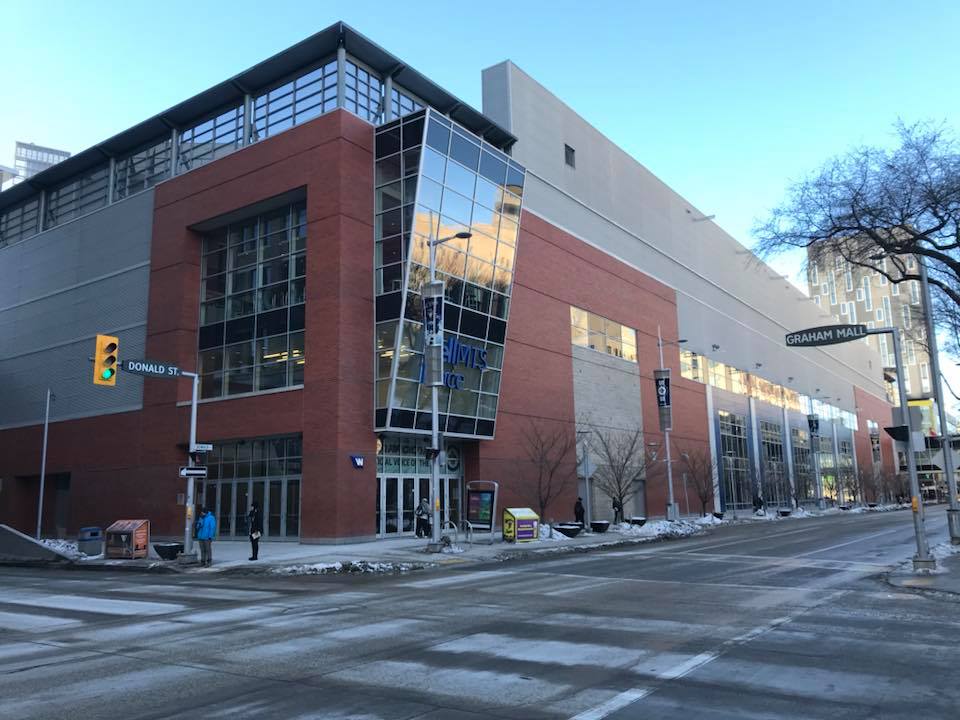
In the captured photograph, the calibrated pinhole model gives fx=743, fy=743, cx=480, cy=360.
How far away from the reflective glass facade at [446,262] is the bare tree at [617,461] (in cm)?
1014

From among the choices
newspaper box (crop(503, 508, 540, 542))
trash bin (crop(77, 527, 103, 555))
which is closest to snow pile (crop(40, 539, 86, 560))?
trash bin (crop(77, 527, 103, 555))

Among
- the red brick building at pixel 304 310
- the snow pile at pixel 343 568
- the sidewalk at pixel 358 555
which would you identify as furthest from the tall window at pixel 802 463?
the snow pile at pixel 343 568

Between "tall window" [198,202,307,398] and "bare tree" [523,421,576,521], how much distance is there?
13.0 m

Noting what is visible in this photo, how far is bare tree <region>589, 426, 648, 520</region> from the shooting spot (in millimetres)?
41500

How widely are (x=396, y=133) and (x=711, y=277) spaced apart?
42.8 m

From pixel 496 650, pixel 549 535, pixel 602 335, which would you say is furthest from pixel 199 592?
pixel 602 335

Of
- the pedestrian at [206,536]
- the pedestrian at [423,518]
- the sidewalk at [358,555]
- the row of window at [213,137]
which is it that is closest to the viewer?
the sidewalk at [358,555]

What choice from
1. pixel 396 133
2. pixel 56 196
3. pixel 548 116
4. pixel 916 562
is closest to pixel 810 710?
pixel 916 562

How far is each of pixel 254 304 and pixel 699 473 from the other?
34.1m

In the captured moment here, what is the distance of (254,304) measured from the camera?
110 feet

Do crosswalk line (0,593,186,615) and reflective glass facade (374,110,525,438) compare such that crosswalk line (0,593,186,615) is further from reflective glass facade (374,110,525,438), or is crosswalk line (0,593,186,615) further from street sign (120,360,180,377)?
reflective glass facade (374,110,525,438)

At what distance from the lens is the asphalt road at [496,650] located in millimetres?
6492

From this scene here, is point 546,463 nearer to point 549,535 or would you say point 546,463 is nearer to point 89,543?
point 549,535

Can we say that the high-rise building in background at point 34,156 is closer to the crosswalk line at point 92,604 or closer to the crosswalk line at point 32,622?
the crosswalk line at point 92,604
